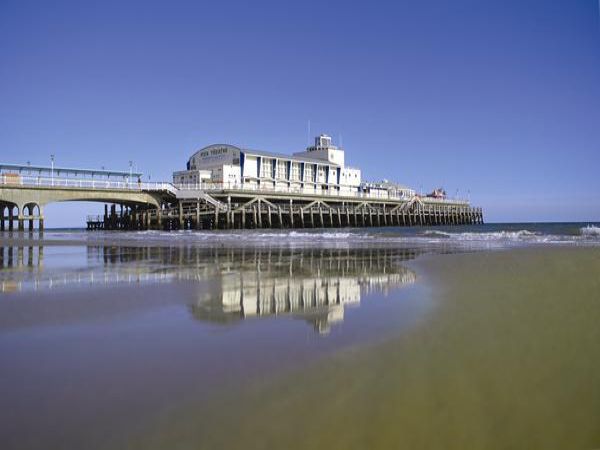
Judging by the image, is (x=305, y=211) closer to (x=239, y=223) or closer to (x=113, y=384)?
(x=239, y=223)

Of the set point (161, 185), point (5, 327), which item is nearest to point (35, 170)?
point (161, 185)

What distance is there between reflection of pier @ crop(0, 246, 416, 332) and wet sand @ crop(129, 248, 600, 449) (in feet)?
3.63

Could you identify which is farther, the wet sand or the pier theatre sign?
the pier theatre sign

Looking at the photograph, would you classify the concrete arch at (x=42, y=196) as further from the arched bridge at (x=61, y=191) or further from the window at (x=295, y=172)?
the window at (x=295, y=172)

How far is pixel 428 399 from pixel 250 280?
15.7ft

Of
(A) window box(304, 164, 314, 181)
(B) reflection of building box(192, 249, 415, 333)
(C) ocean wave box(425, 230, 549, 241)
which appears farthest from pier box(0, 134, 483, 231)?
(B) reflection of building box(192, 249, 415, 333)

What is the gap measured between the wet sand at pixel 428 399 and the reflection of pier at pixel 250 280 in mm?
1105

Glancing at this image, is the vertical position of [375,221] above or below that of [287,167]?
below

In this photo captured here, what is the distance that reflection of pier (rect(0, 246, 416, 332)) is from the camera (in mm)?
4805

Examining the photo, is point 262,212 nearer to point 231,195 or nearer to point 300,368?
point 231,195

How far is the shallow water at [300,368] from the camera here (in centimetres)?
211

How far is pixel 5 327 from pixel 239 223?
36.5 meters

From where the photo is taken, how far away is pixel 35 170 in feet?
117

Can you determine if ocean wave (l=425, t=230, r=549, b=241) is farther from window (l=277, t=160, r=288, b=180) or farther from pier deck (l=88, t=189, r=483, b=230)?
window (l=277, t=160, r=288, b=180)
